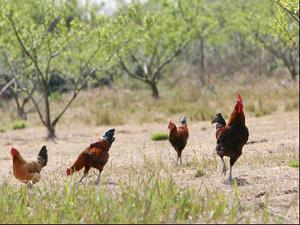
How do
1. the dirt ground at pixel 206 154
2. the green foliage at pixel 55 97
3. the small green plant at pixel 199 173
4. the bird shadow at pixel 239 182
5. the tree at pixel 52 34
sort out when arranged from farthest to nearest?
the green foliage at pixel 55 97 < the tree at pixel 52 34 < the small green plant at pixel 199 173 < the bird shadow at pixel 239 182 < the dirt ground at pixel 206 154

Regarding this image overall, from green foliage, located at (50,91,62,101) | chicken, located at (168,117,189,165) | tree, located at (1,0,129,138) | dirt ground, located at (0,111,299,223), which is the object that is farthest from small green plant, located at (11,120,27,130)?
chicken, located at (168,117,189,165)

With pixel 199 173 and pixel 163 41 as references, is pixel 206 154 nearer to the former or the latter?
pixel 199 173

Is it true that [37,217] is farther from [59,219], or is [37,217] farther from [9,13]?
[9,13]

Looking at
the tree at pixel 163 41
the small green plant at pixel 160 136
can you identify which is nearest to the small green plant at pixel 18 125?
the tree at pixel 163 41

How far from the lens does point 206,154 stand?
12.0 metres

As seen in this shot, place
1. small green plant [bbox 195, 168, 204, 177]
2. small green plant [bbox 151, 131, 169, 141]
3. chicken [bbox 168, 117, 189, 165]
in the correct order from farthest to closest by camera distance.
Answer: small green plant [bbox 151, 131, 169, 141] < chicken [bbox 168, 117, 189, 165] < small green plant [bbox 195, 168, 204, 177]

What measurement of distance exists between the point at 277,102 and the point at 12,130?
30.4 feet

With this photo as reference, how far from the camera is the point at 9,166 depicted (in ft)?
40.8

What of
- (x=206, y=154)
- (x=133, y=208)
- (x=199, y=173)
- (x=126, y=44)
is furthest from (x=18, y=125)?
(x=133, y=208)

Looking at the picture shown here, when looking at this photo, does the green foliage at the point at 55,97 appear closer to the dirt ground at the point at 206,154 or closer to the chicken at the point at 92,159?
the dirt ground at the point at 206,154

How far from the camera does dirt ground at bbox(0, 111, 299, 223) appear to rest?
735 centimetres

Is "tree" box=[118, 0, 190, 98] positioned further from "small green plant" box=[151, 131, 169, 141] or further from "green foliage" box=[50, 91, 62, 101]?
"small green plant" box=[151, 131, 169, 141]

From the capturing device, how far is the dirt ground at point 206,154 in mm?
7348

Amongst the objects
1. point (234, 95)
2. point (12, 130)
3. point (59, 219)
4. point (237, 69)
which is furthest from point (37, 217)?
point (237, 69)
